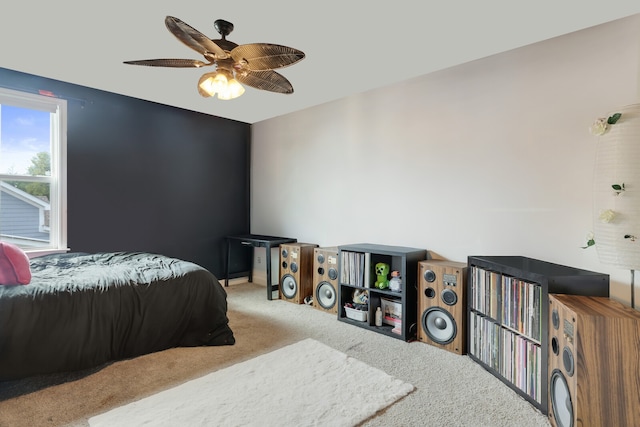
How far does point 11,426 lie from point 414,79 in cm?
359

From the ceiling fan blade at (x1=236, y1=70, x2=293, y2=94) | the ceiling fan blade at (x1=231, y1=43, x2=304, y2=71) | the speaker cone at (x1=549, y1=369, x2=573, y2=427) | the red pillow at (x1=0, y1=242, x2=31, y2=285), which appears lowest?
the speaker cone at (x1=549, y1=369, x2=573, y2=427)

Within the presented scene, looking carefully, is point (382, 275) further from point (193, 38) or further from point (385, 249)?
point (193, 38)

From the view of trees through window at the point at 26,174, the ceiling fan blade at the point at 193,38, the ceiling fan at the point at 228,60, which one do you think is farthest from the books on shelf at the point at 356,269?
the view of trees through window at the point at 26,174

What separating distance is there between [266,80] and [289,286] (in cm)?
228

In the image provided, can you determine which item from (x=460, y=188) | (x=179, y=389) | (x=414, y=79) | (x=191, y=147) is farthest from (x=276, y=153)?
(x=179, y=389)

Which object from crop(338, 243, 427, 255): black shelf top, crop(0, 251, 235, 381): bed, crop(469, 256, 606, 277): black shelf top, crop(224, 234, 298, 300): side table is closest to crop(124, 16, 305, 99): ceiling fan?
crop(0, 251, 235, 381): bed

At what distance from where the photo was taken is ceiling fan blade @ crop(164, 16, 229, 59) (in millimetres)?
1511

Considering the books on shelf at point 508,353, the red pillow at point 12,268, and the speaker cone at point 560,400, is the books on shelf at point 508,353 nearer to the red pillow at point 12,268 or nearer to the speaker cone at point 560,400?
the speaker cone at point 560,400

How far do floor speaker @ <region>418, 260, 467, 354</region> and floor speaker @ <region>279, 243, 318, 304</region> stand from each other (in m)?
1.39

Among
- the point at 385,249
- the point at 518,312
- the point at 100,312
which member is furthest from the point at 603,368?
the point at 100,312

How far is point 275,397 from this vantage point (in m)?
1.82

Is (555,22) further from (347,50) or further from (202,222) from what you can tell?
(202,222)

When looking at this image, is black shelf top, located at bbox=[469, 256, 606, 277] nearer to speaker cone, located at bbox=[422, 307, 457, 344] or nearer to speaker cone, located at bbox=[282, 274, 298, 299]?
speaker cone, located at bbox=[422, 307, 457, 344]

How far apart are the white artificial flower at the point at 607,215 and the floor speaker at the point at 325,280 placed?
2.04 metres
